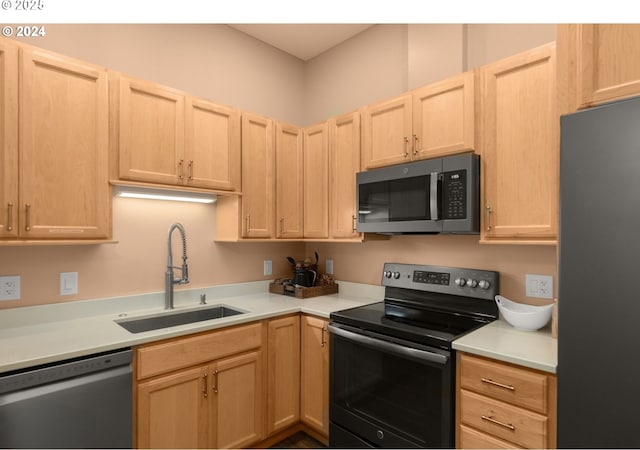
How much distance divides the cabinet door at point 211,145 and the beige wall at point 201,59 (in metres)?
0.41

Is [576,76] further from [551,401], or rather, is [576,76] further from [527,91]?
[551,401]

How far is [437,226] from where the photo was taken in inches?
76.9

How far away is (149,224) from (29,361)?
111cm

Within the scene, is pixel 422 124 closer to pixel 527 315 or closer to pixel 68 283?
pixel 527 315

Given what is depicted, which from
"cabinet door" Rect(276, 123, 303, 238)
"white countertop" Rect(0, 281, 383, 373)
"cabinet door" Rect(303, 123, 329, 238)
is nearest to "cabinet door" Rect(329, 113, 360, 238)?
"cabinet door" Rect(303, 123, 329, 238)

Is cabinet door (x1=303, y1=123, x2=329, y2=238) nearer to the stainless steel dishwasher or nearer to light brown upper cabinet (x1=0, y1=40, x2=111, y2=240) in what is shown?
light brown upper cabinet (x1=0, y1=40, x2=111, y2=240)

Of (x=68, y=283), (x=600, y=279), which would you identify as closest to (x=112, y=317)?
(x=68, y=283)

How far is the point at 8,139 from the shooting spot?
1.58m

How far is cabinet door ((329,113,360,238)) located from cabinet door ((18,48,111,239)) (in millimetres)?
1443

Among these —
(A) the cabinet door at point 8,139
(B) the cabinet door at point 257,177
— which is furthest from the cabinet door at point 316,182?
(A) the cabinet door at point 8,139

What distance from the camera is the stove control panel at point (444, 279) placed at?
2047mm

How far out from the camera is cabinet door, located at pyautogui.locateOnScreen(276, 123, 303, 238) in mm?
2707

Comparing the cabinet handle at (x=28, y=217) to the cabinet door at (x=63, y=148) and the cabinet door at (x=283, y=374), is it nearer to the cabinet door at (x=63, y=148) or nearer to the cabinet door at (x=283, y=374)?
the cabinet door at (x=63, y=148)

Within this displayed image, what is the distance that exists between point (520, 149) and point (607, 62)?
1.66ft
